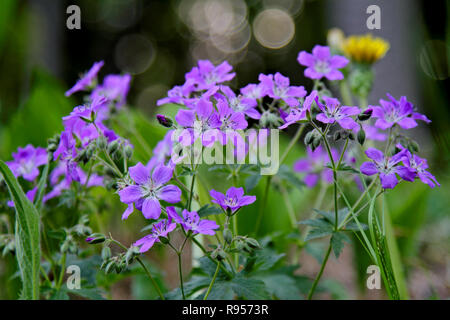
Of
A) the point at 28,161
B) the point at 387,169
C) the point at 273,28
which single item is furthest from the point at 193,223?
the point at 273,28

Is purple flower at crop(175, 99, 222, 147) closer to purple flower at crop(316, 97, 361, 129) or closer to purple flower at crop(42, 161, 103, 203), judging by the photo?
purple flower at crop(316, 97, 361, 129)

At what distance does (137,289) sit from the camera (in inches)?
34.2

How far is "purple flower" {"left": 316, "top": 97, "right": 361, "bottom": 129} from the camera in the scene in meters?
0.48

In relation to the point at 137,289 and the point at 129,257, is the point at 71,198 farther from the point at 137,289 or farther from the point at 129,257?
the point at 137,289

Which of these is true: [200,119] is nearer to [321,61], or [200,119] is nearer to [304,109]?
[304,109]

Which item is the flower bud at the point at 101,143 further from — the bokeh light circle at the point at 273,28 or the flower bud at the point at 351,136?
the bokeh light circle at the point at 273,28

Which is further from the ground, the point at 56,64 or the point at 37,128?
the point at 56,64

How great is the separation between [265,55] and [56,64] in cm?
394

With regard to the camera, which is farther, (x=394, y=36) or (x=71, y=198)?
(x=394, y=36)

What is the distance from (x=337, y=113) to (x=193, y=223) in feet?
0.73

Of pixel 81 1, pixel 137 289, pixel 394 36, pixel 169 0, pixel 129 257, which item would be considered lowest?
pixel 137 289

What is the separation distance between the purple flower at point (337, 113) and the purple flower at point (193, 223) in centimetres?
18

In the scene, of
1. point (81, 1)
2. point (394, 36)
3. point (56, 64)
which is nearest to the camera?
point (394, 36)
